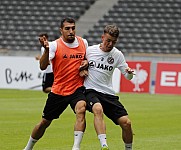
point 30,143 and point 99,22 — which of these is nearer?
point 30,143

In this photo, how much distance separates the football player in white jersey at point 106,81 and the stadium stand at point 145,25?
27.5 meters

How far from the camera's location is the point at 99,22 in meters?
40.3

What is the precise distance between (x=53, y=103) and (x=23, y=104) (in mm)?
11447

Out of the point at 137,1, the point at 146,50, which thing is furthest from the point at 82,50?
the point at 137,1

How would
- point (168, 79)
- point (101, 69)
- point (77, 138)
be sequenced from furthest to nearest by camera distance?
point (168, 79), point (101, 69), point (77, 138)

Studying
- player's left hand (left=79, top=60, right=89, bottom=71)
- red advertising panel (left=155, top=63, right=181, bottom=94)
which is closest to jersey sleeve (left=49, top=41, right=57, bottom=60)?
player's left hand (left=79, top=60, right=89, bottom=71)

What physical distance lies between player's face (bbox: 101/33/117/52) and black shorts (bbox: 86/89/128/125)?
0.69 meters

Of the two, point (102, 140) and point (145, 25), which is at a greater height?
point (102, 140)

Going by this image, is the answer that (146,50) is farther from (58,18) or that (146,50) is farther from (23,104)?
(23,104)

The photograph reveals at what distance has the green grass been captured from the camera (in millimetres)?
11883

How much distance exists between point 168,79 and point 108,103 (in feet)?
62.7

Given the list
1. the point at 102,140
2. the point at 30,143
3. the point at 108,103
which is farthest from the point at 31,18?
the point at 102,140

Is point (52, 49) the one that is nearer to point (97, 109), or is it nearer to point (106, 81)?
point (106, 81)

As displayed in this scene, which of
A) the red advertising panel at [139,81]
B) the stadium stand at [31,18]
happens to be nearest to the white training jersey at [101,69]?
the red advertising panel at [139,81]
